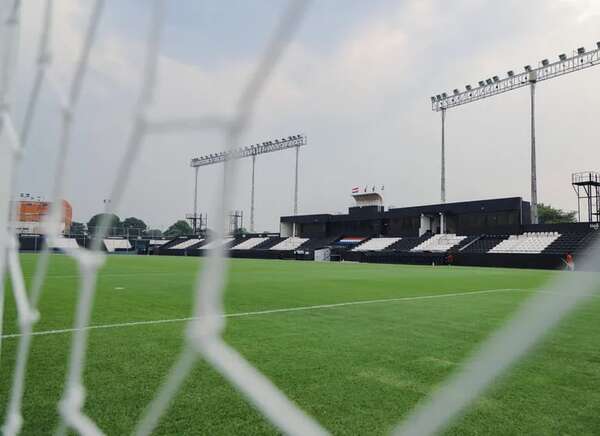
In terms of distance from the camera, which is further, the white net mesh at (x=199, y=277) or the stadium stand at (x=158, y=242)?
the stadium stand at (x=158, y=242)

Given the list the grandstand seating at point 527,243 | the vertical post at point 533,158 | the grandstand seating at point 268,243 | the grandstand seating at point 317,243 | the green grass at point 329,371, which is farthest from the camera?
the grandstand seating at point 268,243

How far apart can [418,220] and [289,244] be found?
9.69m

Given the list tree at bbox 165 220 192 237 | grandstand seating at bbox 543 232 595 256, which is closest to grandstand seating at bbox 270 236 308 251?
grandstand seating at bbox 543 232 595 256

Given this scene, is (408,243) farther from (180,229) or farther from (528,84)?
(180,229)

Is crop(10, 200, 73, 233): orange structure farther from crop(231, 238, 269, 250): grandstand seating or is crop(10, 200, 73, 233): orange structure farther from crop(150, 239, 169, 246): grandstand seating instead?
crop(150, 239, 169, 246): grandstand seating

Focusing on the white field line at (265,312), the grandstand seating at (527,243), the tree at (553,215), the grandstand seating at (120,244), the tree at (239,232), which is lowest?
the white field line at (265,312)

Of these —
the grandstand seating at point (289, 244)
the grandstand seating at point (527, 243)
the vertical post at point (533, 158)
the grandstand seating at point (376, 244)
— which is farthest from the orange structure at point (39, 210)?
the grandstand seating at point (289, 244)

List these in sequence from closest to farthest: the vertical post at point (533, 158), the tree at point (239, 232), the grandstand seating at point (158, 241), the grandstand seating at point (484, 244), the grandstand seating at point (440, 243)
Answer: the vertical post at point (533, 158) → the grandstand seating at point (484, 244) → the grandstand seating at point (440, 243) → the tree at point (239, 232) → the grandstand seating at point (158, 241)

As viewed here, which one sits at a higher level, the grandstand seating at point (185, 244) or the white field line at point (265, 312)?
the grandstand seating at point (185, 244)

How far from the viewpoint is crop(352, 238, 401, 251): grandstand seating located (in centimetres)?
2823

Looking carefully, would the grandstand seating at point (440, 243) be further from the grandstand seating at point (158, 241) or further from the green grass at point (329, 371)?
the grandstand seating at point (158, 241)

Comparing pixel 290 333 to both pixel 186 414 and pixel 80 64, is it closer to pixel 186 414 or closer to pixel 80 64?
pixel 186 414

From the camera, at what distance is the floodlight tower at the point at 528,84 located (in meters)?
21.6

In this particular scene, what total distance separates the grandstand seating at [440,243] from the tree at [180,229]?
29.3m
